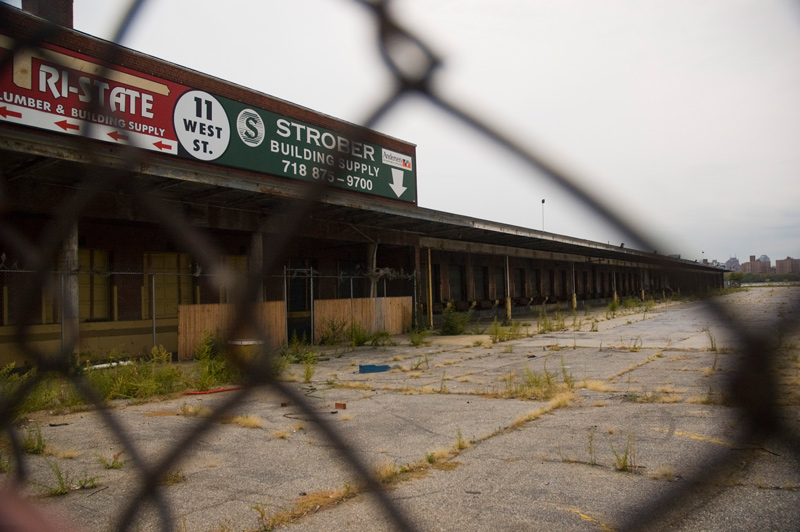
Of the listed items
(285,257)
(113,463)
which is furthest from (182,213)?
(285,257)

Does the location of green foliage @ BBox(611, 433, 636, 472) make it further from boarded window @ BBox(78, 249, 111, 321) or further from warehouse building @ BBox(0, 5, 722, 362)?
boarded window @ BBox(78, 249, 111, 321)

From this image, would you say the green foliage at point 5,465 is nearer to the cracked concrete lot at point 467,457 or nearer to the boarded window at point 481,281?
the cracked concrete lot at point 467,457

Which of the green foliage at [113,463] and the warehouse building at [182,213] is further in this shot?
the warehouse building at [182,213]

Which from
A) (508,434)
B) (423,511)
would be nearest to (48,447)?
(423,511)

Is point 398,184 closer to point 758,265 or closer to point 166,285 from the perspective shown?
point 166,285

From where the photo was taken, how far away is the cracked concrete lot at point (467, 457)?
122 inches

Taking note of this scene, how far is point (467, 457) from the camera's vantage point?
4.50m

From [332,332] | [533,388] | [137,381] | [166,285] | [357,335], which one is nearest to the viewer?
[533,388]

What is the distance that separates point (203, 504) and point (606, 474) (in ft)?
8.72

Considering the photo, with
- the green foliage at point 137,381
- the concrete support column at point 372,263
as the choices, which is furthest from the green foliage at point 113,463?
the concrete support column at point 372,263

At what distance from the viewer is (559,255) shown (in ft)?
91.6

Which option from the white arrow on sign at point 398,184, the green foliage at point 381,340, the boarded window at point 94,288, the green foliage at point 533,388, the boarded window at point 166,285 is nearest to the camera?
the green foliage at point 533,388

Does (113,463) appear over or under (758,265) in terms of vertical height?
under

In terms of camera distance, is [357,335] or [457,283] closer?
[357,335]
